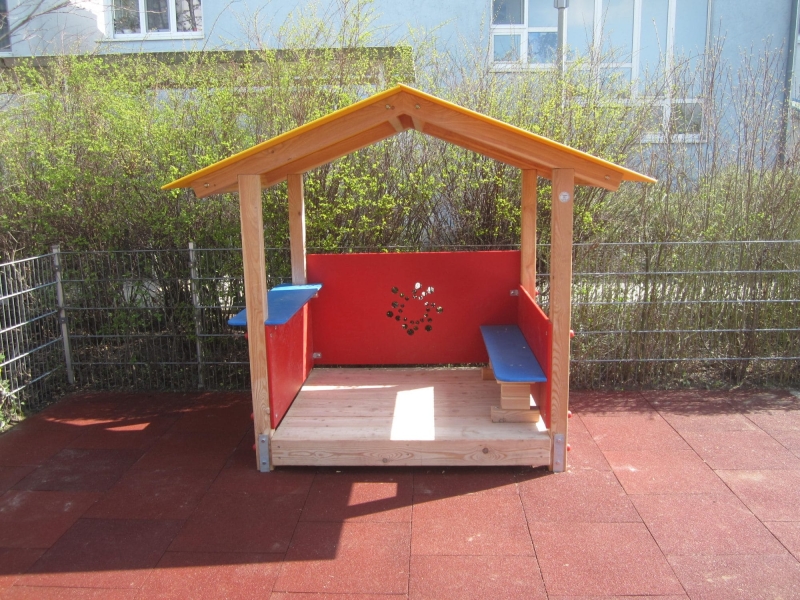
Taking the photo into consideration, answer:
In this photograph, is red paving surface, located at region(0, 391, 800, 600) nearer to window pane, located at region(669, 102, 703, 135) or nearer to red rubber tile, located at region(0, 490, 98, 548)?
red rubber tile, located at region(0, 490, 98, 548)

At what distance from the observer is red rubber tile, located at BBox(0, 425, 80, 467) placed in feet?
15.5

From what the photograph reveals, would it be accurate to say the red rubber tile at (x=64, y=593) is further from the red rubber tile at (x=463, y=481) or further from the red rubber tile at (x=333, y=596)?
the red rubber tile at (x=463, y=481)

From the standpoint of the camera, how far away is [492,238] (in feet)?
21.8

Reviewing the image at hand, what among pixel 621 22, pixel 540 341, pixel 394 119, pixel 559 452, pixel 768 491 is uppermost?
pixel 621 22

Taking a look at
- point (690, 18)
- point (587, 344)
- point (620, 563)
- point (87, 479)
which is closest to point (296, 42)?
point (587, 344)

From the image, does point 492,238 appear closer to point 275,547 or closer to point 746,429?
point 746,429

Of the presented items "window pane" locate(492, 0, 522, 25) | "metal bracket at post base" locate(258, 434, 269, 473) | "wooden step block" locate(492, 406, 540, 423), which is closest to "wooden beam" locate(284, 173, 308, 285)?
"metal bracket at post base" locate(258, 434, 269, 473)

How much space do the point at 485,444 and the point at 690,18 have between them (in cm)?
1031

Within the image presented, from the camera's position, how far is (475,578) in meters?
3.23

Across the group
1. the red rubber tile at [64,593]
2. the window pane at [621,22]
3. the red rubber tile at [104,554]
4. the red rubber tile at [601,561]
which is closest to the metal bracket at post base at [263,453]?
the red rubber tile at [104,554]

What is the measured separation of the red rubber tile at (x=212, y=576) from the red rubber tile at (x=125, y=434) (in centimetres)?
176

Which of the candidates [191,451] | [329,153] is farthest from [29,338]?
[329,153]

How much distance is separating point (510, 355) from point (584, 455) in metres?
0.87

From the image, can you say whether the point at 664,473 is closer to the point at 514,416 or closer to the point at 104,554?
the point at 514,416
